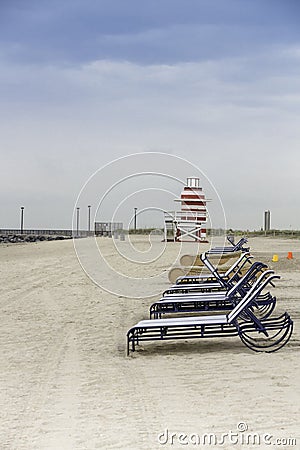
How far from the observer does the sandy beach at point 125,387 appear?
195 inches

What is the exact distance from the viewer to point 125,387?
6328 millimetres

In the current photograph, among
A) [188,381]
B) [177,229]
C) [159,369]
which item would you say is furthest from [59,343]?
[177,229]

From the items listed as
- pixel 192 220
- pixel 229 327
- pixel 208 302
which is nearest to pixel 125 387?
pixel 229 327

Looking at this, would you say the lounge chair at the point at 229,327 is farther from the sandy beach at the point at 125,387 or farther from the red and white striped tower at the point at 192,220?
the red and white striped tower at the point at 192,220

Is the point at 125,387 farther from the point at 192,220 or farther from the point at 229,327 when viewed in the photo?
the point at 192,220

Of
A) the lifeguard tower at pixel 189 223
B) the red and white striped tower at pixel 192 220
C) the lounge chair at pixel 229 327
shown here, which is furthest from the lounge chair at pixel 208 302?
→ the red and white striped tower at pixel 192 220

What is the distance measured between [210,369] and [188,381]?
1.77 feet

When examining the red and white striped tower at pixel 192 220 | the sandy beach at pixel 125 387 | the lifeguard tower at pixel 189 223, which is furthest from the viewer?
the red and white striped tower at pixel 192 220

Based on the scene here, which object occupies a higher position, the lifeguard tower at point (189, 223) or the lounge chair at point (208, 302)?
the lifeguard tower at point (189, 223)

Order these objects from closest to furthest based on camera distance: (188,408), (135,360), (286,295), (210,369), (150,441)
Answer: (150,441) < (188,408) < (210,369) < (135,360) < (286,295)

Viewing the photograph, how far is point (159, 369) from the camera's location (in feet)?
23.3

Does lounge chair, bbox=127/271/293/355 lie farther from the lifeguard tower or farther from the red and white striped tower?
the red and white striped tower

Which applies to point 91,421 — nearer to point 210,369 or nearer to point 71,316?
point 210,369

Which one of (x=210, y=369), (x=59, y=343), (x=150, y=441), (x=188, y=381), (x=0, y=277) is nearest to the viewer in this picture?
(x=150, y=441)
